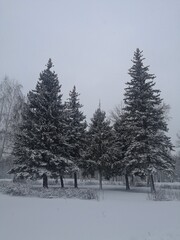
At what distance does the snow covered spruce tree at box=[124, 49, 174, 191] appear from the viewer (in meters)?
22.3

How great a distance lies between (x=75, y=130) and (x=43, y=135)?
6.12 metres

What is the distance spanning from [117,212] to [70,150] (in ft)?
48.1

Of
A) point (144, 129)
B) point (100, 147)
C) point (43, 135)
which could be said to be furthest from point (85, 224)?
point (100, 147)

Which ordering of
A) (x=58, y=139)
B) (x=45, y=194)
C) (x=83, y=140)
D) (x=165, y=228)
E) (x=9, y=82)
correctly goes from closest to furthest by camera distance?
1. (x=165, y=228)
2. (x=45, y=194)
3. (x=58, y=139)
4. (x=83, y=140)
5. (x=9, y=82)

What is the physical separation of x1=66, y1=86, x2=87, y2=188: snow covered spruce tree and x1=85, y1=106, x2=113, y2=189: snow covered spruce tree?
103 cm

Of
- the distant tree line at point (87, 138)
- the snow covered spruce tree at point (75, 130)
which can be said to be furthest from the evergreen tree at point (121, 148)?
the snow covered spruce tree at point (75, 130)

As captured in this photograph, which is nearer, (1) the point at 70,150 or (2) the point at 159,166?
(2) the point at 159,166

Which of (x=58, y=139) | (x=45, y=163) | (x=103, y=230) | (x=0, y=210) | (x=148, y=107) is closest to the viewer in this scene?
(x=103, y=230)

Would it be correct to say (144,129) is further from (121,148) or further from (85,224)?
(85,224)

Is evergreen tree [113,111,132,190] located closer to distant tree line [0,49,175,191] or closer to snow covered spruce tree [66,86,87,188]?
distant tree line [0,49,175,191]

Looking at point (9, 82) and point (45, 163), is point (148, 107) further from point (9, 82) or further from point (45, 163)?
point (9, 82)

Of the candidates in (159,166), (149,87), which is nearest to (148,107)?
(149,87)

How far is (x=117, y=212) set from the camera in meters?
9.92

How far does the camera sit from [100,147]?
2692 cm
